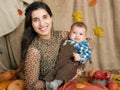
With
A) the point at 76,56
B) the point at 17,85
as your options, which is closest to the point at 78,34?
the point at 76,56

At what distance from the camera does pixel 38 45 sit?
150 cm

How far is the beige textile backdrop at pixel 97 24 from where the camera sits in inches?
88.4

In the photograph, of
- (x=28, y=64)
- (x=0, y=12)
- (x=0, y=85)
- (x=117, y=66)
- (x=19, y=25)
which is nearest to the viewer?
(x=28, y=64)

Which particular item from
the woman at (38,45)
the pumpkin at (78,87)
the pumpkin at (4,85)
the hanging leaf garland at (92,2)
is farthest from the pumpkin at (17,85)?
the hanging leaf garland at (92,2)

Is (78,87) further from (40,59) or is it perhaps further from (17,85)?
(17,85)

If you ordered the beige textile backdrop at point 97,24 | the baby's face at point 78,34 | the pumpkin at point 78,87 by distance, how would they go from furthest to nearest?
the beige textile backdrop at point 97,24, the baby's face at point 78,34, the pumpkin at point 78,87

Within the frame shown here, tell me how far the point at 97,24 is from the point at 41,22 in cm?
98

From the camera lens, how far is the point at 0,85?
6.21ft

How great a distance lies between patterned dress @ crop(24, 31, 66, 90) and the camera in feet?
4.80

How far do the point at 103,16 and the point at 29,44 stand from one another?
102 cm

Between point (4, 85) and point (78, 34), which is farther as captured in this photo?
point (4, 85)

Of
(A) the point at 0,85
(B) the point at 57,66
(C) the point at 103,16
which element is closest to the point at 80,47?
(B) the point at 57,66

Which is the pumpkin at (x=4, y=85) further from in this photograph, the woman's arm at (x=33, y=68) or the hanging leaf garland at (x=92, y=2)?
the hanging leaf garland at (x=92, y=2)

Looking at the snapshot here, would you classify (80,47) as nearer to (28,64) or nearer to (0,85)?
(28,64)
